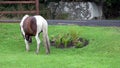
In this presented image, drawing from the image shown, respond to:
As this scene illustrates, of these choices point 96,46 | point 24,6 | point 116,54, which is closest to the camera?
point 116,54

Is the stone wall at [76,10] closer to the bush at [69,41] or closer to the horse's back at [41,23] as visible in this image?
the bush at [69,41]

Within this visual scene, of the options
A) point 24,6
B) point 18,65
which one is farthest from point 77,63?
point 24,6

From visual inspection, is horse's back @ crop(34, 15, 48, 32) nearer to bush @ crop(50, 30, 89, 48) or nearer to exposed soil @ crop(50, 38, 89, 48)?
bush @ crop(50, 30, 89, 48)

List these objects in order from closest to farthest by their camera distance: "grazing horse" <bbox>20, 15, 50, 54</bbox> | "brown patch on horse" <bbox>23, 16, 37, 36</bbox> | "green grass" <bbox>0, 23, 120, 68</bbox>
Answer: "green grass" <bbox>0, 23, 120, 68</bbox> < "grazing horse" <bbox>20, 15, 50, 54</bbox> < "brown patch on horse" <bbox>23, 16, 37, 36</bbox>

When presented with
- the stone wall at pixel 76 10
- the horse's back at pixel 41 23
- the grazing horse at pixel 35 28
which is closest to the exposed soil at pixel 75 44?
the grazing horse at pixel 35 28

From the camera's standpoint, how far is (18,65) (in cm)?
1530

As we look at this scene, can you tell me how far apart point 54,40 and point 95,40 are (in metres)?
1.82

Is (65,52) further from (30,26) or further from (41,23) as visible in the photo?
(30,26)

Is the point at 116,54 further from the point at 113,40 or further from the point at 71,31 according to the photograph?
the point at 71,31

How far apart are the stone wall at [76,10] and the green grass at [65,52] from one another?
49.7 feet

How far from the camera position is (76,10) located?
38.8 metres

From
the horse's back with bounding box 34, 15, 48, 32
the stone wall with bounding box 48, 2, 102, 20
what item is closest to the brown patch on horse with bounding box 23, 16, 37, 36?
the horse's back with bounding box 34, 15, 48, 32

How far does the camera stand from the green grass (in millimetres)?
15562

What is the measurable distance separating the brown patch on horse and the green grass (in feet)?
2.74
